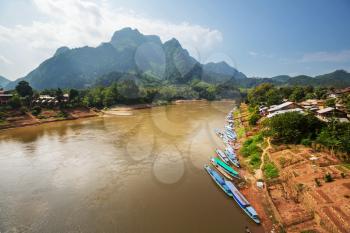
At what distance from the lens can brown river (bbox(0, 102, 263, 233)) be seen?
15.2 meters

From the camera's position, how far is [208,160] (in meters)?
26.9

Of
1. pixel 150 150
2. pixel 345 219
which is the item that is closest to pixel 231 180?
pixel 345 219

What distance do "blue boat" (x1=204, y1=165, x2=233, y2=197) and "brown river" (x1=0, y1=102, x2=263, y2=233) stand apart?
1.63 feet

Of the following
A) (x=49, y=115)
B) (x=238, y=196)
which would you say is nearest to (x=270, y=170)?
(x=238, y=196)

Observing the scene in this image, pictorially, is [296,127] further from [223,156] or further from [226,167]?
[226,167]

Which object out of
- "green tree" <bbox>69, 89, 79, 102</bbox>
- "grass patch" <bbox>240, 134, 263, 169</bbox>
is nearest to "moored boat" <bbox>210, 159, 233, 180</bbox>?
"grass patch" <bbox>240, 134, 263, 169</bbox>

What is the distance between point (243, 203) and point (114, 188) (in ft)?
39.8

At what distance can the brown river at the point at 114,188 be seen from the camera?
49.8ft

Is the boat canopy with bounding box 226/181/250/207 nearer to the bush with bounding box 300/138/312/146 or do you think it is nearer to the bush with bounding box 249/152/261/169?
the bush with bounding box 249/152/261/169

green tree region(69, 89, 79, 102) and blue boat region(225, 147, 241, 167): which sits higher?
green tree region(69, 89, 79, 102)

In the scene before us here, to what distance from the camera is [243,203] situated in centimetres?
1661

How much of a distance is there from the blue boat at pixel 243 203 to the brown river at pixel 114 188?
0.48 m

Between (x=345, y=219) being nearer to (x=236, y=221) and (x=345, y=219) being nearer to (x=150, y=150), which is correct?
(x=236, y=221)

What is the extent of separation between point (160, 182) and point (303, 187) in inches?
515
